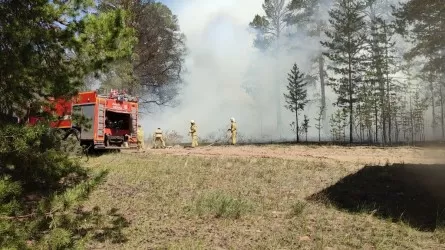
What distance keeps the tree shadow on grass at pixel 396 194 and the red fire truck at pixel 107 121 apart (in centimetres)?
968

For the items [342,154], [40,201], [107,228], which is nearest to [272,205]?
[107,228]

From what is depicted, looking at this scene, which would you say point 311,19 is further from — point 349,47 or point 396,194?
point 396,194

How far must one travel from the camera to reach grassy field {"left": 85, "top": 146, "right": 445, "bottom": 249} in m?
6.75

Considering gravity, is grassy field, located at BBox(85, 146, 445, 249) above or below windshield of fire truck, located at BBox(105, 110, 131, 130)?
below

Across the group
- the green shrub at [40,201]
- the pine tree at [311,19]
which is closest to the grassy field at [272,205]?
the green shrub at [40,201]

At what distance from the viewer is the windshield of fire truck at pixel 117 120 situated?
1783 centimetres

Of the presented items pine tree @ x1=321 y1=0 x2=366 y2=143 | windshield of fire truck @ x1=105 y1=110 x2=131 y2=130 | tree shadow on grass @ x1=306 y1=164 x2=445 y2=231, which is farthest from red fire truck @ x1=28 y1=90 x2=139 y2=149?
pine tree @ x1=321 y1=0 x2=366 y2=143

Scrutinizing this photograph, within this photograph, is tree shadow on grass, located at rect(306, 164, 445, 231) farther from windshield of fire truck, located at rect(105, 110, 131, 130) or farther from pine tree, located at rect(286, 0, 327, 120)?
pine tree, located at rect(286, 0, 327, 120)

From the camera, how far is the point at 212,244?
6.50 m

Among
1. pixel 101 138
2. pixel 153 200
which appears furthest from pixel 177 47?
pixel 153 200

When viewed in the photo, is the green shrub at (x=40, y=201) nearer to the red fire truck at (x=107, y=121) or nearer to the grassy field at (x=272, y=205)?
the grassy field at (x=272, y=205)

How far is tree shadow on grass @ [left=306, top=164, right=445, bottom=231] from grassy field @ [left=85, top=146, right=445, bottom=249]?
21 millimetres

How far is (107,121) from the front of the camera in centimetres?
1777

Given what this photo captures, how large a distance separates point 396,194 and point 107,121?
12.4 meters
